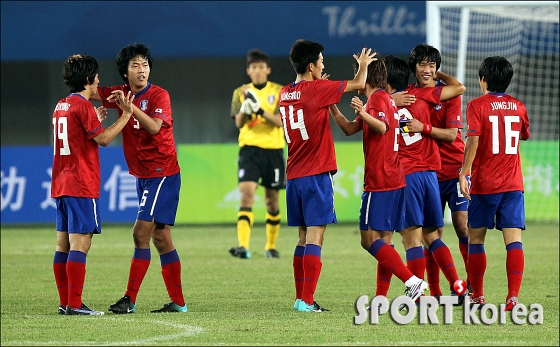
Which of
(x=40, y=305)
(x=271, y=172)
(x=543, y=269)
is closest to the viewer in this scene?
(x=40, y=305)

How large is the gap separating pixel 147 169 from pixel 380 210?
1.72 metres

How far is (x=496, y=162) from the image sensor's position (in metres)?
6.95

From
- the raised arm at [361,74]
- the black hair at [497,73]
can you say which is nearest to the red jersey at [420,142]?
the black hair at [497,73]

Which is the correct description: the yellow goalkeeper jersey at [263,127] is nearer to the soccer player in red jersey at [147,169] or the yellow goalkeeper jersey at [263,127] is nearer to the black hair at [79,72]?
the soccer player in red jersey at [147,169]

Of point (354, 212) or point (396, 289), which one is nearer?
point (396, 289)

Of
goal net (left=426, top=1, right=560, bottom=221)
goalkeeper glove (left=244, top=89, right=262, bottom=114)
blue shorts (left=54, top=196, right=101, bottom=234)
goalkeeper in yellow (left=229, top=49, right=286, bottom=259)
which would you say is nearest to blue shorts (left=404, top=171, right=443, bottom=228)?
blue shorts (left=54, top=196, right=101, bottom=234)

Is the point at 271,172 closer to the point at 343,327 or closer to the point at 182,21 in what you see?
the point at 343,327

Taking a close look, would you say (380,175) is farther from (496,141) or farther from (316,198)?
(496,141)

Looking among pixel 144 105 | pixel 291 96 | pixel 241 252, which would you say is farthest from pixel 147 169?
pixel 241 252

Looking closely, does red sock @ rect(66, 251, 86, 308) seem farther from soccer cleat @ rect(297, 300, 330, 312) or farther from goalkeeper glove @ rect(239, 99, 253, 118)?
goalkeeper glove @ rect(239, 99, 253, 118)

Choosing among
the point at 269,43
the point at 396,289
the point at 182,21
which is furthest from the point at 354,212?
the point at 396,289

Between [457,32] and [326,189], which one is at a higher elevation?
[457,32]

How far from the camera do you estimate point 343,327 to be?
589 centimetres

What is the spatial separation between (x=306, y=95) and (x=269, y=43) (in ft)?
37.9
